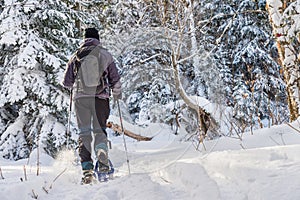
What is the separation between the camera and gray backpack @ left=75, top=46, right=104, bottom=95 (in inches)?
142

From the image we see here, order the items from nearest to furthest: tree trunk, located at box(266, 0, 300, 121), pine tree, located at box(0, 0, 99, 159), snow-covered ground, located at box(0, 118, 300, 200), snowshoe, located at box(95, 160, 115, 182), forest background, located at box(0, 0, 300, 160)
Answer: snow-covered ground, located at box(0, 118, 300, 200)
snowshoe, located at box(95, 160, 115, 182)
tree trunk, located at box(266, 0, 300, 121)
forest background, located at box(0, 0, 300, 160)
pine tree, located at box(0, 0, 99, 159)

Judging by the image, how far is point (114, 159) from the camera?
5.35 metres

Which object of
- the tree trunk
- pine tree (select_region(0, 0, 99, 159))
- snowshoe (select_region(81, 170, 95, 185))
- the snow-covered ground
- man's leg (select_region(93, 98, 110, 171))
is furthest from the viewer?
pine tree (select_region(0, 0, 99, 159))

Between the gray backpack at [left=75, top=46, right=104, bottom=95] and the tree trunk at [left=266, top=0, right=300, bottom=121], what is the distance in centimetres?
330

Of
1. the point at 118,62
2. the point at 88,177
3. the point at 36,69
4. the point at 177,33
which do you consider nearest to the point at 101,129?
the point at 88,177

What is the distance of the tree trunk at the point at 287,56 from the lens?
17.1ft

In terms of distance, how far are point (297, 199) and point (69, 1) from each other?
776 centimetres

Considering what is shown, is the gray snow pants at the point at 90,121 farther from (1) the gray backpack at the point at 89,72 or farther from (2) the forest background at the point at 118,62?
(2) the forest background at the point at 118,62

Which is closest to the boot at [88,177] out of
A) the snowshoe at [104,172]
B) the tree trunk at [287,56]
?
the snowshoe at [104,172]

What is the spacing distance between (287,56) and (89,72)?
3625mm

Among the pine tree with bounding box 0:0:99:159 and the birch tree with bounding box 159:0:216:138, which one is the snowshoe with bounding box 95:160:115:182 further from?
the birch tree with bounding box 159:0:216:138

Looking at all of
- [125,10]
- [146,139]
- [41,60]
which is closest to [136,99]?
[125,10]

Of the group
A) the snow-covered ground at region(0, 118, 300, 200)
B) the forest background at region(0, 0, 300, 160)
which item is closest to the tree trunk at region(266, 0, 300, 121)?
A: the forest background at region(0, 0, 300, 160)

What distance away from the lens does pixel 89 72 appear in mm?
3621
